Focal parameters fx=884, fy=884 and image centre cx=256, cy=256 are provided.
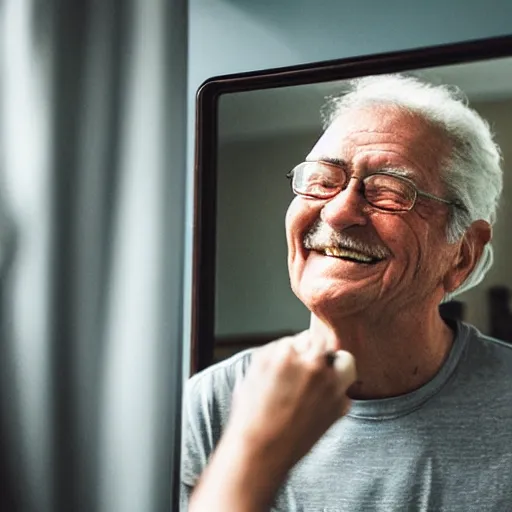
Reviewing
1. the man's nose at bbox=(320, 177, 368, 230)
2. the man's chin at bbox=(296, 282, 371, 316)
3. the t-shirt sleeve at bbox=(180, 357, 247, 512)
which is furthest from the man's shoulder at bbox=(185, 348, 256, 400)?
the man's nose at bbox=(320, 177, 368, 230)

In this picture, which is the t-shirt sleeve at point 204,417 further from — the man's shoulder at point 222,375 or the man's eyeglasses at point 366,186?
the man's eyeglasses at point 366,186

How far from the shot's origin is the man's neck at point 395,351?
119 cm

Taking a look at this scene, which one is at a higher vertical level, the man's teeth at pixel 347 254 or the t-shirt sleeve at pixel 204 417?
the man's teeth at pixel 347 254

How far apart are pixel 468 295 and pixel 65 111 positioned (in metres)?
0.72

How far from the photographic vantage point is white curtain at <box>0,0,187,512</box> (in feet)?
4.49

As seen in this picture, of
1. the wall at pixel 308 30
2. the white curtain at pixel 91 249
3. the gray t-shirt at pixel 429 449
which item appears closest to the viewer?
the gray t-shirt at pixel 429 449

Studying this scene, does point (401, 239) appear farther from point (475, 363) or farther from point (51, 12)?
point (51, 12)

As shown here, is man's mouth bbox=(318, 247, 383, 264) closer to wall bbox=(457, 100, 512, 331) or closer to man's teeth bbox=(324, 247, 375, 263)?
man's teeth bbox=(324, 247, 375, 263)

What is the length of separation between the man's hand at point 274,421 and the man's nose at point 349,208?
17 centimetres

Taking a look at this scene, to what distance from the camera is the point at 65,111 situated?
4.78 ft

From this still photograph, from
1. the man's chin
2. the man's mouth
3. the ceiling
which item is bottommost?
the man's chin

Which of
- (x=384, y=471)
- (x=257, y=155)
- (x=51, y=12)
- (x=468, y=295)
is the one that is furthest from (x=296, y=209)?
(x=51, y=12)

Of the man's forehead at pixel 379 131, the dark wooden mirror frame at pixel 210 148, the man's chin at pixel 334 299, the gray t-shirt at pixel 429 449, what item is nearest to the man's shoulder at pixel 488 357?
the gray t-shirt at pixel 429 449

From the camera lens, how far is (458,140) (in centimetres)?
121
